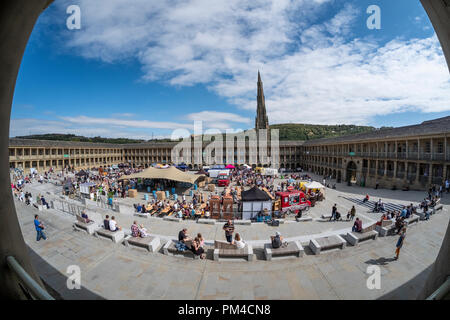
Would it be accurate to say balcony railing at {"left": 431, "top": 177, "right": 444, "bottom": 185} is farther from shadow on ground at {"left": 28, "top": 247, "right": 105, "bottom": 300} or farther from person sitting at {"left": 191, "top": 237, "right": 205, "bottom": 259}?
shadow on ground at {"left": 28, "top": 247, "right": 105, "bottom": 300}

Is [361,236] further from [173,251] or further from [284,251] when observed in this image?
[173,251]

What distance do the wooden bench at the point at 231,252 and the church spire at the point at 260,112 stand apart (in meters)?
81.0

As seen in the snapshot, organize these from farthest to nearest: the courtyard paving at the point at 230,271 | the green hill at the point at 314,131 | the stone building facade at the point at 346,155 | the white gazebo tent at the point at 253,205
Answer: the green hill at the point at 314,131
the stone building facade at the point at 346,155
the white gazebo tent at the point at 253,205
the courtyard paving at the point at 230,271

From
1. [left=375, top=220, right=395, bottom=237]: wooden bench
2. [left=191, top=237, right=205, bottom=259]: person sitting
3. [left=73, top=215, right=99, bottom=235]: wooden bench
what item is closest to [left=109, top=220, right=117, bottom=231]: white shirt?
[left=73, top=215, right=99, bottom=235]: wooden bench

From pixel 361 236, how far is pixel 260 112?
8554 centimetres

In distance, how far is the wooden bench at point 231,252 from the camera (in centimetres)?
659

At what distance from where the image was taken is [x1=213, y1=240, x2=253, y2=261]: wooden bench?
6.59 m

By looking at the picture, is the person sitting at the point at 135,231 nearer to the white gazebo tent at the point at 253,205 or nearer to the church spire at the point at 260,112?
the white gazebo tent at the point at 253,205

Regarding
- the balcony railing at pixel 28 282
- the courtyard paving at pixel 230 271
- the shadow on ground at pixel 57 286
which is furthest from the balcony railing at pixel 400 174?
the balcony railing at pixel 28 282

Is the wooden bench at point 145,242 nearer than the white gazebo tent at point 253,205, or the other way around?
the wooden bench at point 145,242

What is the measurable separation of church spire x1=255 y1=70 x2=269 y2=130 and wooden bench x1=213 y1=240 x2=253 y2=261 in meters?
81.0

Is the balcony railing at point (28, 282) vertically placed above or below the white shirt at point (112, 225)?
above
